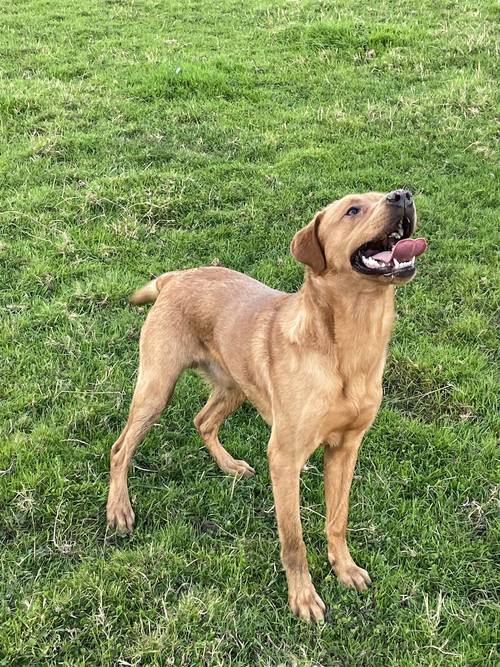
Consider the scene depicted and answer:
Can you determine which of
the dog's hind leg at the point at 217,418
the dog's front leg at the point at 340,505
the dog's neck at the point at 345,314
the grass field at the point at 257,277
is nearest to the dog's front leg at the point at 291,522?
the grass field at the point at 257,277

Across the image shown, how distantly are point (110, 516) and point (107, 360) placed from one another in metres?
1.62

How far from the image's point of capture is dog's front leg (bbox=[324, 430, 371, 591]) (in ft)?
12.6

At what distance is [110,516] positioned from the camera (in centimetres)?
420

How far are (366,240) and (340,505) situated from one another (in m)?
1.56

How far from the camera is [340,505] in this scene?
3.90 m

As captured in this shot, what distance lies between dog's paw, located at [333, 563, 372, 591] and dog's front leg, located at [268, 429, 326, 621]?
0.66 ft

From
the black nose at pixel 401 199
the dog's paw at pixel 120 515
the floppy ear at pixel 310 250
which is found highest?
the black nose at pixel 401 199

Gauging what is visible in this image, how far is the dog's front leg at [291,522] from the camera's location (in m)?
3.67

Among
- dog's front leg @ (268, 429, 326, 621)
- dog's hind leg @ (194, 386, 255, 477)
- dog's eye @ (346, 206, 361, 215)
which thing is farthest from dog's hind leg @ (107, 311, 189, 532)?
dog's eye @ (346, 206, 361, 215)

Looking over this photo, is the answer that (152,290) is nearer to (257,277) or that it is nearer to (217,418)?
(217,418)

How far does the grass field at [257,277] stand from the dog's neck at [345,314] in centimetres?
130

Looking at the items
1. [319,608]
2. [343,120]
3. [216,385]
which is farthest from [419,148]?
[319,608]

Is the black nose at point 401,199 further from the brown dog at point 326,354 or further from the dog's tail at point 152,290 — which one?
the dog's tail at point 152,290

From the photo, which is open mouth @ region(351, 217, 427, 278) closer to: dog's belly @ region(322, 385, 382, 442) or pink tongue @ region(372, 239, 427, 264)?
pink tongue @ region(372, 239, 427, 264)
